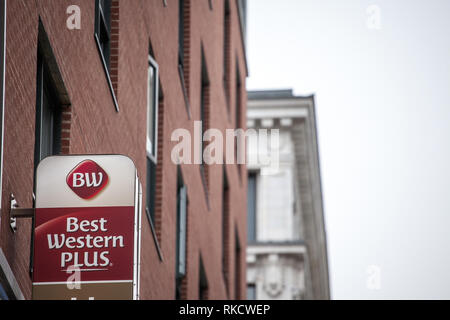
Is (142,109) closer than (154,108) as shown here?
Yes

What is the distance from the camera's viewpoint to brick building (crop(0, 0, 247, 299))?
39.2 ft

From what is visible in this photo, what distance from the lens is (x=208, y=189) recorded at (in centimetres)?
3031

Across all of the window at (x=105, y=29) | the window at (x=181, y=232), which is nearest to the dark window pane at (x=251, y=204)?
the window at (x=181, y=232)

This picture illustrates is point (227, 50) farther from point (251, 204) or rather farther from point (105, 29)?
point (251, 204)

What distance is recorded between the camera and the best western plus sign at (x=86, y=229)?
11.2 meters

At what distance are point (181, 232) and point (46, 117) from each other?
36.6ft

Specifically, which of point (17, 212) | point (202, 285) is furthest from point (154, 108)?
point (17, 212)

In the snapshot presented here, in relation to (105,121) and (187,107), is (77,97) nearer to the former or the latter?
(105,121)

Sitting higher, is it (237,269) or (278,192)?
(278,192)

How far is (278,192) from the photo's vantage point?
54969 millimetres

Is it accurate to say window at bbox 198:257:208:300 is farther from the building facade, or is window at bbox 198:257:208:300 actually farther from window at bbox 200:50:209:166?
the building facade

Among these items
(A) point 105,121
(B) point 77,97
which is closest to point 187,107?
(A) point 105,121

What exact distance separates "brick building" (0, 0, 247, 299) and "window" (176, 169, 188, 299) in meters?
0.03

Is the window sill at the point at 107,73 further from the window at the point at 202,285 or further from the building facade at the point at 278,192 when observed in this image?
the building facade at the point at 278,192
